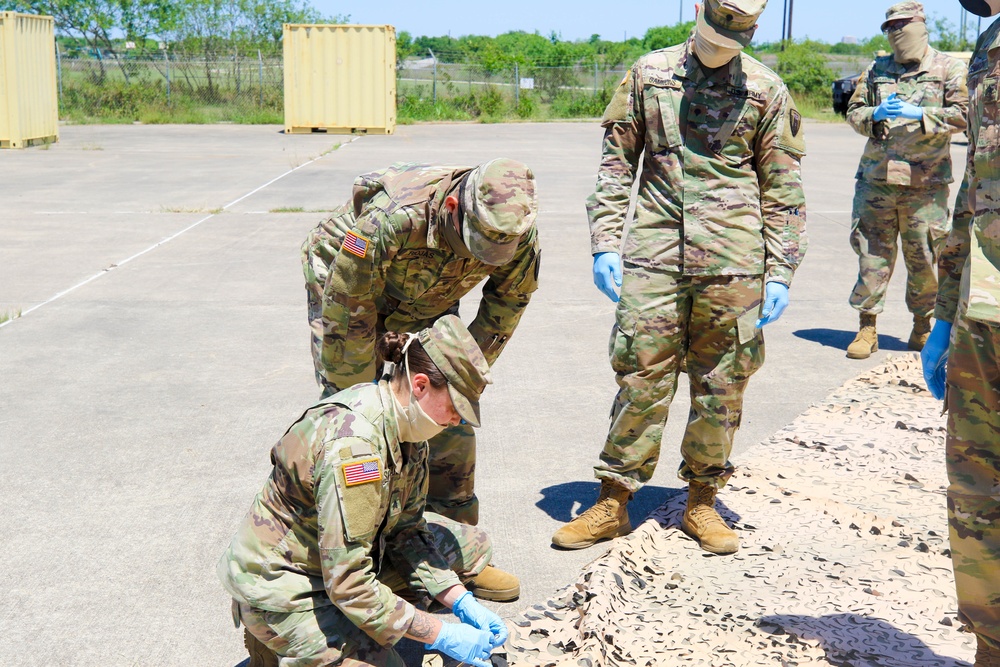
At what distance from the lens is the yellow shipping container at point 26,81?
63.1 ft

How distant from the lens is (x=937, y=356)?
10.6ft

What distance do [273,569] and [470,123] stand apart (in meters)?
28.6

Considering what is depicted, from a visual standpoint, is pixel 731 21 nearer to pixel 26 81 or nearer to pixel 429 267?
pixel 429 267

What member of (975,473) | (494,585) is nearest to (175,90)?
(494,585)

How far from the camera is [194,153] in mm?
19750

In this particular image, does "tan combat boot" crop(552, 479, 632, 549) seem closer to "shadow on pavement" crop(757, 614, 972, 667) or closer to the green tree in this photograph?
"shadow on pavement" crop(757, 614, 972, 667)

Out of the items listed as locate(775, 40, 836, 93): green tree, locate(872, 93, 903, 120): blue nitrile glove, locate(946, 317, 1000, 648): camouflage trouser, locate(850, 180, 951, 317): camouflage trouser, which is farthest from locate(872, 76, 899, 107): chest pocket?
locate(775, 40, 836, 93): green tree

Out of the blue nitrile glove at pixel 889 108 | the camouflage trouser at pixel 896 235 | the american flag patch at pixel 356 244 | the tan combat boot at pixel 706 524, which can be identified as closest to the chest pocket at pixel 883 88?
the blue nitrile glove at pixel 889 108

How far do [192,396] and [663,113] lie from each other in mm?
3331

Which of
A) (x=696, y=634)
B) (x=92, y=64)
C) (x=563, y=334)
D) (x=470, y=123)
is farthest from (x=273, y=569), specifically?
(x=92, y=64)

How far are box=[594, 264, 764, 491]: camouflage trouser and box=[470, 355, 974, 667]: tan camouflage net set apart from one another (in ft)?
1.24

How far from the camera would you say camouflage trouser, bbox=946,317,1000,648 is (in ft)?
9.60

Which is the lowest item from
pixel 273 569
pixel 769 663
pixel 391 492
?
pixel 769 663

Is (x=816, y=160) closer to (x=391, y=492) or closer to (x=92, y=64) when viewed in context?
(x=391, y=492)
